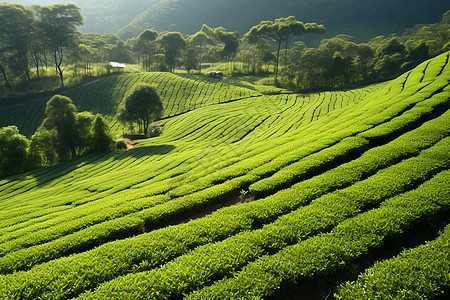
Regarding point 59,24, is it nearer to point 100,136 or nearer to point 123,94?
point 123,94

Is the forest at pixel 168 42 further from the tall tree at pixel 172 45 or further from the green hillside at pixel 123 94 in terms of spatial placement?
the green hillside at pixel 123 94

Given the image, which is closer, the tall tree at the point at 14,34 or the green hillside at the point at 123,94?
the green hillside at the point at 123,94

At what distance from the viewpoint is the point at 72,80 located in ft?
261

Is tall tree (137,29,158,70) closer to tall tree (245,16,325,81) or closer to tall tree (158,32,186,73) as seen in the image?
tall tree (158,32,186,73)

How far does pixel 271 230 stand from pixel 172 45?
3901 inches

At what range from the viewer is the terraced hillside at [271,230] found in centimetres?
700

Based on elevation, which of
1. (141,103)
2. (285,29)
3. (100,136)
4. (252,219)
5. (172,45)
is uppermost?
(285,29)

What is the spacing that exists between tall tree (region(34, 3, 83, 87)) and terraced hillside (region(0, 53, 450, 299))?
7328cm

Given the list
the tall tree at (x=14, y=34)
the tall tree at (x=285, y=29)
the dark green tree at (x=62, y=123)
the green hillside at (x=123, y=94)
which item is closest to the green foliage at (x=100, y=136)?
the dark green tree at (x=62, y=123)

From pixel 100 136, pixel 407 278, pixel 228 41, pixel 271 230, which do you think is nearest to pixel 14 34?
pixel 100 136

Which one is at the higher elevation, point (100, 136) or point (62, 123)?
point (62, 123)

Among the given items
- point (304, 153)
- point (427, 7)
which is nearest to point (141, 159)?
point (304, 153)

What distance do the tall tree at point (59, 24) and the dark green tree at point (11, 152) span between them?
48.6 meters

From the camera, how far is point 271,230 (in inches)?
355
